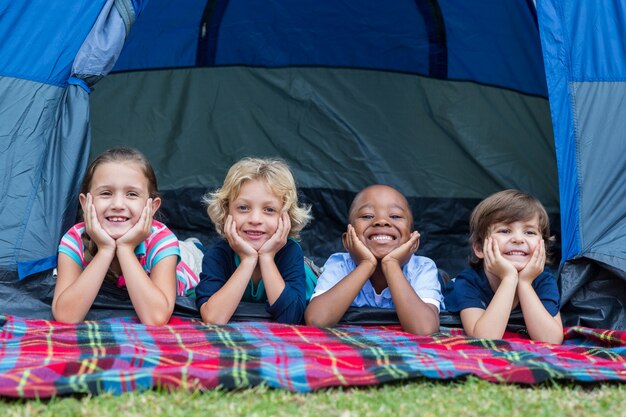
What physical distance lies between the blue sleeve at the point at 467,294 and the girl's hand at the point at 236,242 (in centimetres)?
73

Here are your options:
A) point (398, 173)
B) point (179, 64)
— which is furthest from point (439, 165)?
point (179, 64)

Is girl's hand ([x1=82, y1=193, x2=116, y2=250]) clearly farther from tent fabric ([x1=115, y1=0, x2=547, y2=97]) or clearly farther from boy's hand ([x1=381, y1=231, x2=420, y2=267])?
tent fabric ([x1=115, y1=0, x2=547, y2=97])

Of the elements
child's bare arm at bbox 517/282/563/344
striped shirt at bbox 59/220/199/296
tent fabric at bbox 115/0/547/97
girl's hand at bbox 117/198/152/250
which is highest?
tent fabric at bbox 115/0/547/97

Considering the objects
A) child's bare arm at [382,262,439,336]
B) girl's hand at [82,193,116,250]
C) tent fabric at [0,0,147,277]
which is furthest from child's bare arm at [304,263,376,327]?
tent fabric at [0,0,147,277]

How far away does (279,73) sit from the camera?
5.06 meters

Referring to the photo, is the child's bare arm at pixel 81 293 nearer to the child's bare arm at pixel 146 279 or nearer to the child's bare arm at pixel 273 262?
the child's bare arm at pixel 146 279

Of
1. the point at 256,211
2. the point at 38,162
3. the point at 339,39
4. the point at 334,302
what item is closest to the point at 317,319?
the point at 334,302

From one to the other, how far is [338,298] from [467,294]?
469 mm

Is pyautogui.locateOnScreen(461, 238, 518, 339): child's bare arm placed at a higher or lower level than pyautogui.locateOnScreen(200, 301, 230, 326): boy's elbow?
higher

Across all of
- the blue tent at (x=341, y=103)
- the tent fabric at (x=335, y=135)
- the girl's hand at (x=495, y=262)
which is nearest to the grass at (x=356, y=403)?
the girl's hand at (x=495, y=262)

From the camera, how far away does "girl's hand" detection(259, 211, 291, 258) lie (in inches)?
127

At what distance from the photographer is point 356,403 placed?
2209 millimetres

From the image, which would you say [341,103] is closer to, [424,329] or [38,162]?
[38,162]

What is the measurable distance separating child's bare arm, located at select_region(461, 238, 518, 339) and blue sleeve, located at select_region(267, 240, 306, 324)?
0.58m
